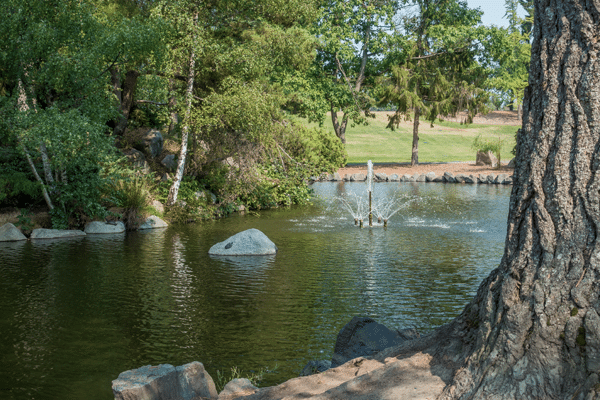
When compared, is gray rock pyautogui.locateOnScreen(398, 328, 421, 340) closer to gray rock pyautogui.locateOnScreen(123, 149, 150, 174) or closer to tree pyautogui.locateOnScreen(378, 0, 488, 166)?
gray rock pyautogui.locateOnScreen(123, 149, 150, 174)

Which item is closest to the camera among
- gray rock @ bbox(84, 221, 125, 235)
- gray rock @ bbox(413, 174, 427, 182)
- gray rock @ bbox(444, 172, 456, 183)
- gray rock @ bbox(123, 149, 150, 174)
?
gray rock @ bbox(84, 221, 125, 235)

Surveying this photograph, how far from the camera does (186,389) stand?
5.15 meters

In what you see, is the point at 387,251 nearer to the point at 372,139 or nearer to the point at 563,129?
the point at 563,129

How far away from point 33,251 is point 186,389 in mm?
10211

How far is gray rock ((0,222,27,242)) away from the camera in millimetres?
15359

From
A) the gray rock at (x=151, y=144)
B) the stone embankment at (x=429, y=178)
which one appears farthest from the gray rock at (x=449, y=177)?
the gray rock at (x=151, y=144)

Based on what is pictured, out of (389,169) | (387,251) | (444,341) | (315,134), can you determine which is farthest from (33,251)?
(389,169)

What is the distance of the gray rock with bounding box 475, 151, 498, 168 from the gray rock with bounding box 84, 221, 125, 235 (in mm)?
29762

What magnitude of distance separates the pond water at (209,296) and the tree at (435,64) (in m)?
23.0

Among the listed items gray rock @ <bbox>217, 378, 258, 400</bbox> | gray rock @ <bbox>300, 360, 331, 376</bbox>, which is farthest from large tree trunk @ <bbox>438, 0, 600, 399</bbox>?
gray rock @ <bbox>300, 360, 331, 376</bbox>

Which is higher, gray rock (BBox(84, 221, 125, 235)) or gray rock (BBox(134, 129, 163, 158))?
gray rock (BBox(134, 129, 163, 158))

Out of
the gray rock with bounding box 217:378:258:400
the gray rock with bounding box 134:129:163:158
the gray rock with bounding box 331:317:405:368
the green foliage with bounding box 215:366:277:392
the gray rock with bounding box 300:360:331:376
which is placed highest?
the gray rock with bounding box 134:129:163:158


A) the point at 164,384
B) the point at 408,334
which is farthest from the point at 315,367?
the point at 164,384

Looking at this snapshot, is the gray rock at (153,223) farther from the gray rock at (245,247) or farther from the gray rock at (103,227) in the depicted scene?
the gray rock at (245,247)
